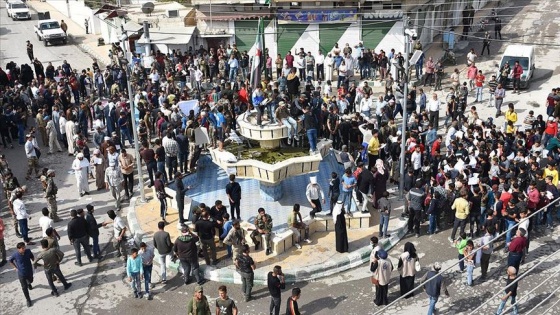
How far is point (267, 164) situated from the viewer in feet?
51.2

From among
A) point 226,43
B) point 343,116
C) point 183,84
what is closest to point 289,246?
point 343,116

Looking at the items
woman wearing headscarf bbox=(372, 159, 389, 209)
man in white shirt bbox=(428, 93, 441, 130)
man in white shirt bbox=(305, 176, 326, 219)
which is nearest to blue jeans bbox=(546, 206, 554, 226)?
woman wearing headscarf bbox=(372, 159, 389, 209)

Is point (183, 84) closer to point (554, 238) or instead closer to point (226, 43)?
point (226, 43)

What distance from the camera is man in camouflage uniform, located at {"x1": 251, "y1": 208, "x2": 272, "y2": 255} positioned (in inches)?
554

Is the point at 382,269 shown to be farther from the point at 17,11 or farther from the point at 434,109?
the point at 17,11

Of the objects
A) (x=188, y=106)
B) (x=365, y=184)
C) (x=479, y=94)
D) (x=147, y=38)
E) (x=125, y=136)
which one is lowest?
(x=365, y=184)

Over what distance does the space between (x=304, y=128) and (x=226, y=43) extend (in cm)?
1389

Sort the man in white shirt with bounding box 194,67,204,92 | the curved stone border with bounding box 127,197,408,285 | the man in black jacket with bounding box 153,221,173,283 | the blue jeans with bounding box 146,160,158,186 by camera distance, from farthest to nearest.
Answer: the man in white shirt with bounding box 194,67,204,92
the blue jeans with bounding box 146,160,158,186
the curved stone border with bounding box 127,197,408,285
the man in black jacket with bounding box 153,221,173,283

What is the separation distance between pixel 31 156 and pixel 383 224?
1094cm

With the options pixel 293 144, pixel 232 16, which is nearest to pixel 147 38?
pixel 232 16

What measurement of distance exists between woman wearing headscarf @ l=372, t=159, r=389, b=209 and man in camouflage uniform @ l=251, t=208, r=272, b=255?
10.5 feet

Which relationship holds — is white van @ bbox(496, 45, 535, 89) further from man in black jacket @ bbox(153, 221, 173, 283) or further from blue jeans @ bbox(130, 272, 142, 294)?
blue jeans @ bbox(130, 272, 142, 294)

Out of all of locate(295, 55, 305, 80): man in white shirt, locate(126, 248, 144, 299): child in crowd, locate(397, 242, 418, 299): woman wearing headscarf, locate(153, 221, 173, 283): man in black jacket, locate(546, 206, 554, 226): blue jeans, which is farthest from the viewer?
locate(295, 55, 305, 80): man in white shirt

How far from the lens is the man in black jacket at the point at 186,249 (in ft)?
42.5
